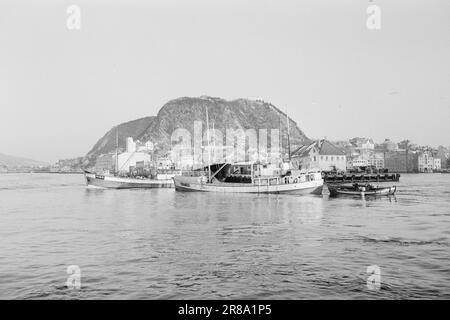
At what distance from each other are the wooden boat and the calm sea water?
74.9 feet

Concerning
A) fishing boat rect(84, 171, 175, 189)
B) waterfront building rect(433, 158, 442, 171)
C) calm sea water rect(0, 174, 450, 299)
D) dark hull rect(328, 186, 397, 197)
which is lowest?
calm sea water rect(0, 174, 450, 299)

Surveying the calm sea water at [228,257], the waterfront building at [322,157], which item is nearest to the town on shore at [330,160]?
the waterfront building at [322,157]

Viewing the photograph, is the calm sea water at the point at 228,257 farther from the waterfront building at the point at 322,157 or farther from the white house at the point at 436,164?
the white house at the point at 436,164

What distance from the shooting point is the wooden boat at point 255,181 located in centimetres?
5319

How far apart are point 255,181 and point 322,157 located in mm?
79367

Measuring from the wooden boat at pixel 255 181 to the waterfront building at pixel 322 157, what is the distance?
199 ft

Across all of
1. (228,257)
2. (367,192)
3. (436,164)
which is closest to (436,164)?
(436,164)

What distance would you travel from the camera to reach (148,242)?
66.9ft

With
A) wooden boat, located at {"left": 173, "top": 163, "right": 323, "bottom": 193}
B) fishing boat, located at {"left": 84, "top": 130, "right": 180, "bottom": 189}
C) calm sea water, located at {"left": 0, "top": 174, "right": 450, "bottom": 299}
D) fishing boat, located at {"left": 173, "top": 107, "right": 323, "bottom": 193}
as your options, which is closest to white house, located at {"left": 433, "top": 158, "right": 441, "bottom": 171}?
fishing boat, located at {"left": 84, "top": 130, "right": 180, "bottom": 189}

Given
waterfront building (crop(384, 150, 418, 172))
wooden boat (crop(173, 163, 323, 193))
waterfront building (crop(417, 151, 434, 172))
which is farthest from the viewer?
waterfront building (crop(384, 150, 418, 172))

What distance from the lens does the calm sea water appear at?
1234 cm

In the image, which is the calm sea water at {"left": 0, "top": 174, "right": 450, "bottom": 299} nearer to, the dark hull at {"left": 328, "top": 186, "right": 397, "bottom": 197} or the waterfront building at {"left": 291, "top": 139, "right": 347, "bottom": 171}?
the dark hull at {"left": 328, "top": 186, "right": 397, "bottom": 197}

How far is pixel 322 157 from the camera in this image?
134000 mm
